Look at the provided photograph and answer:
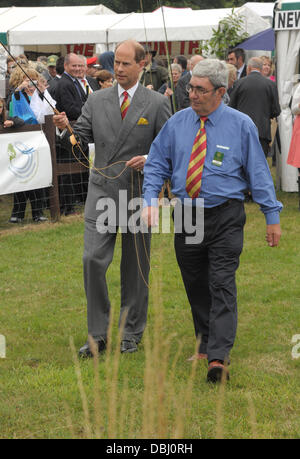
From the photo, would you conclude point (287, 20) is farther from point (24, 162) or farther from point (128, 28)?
point (128, 28)

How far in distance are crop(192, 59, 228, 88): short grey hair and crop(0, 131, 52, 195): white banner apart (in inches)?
223

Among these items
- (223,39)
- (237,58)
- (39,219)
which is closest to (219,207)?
(39,219)

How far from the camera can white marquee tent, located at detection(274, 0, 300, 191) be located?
1307cm

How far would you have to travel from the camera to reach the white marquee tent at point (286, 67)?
13.1 m

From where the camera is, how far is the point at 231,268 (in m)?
5.27

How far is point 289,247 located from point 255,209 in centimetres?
280

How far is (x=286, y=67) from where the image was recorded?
1330cm

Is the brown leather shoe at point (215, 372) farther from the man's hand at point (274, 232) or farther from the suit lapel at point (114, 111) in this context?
the suit lapel at point (114, 111)

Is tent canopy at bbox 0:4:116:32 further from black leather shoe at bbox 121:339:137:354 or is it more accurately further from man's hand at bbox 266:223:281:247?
man's hand at bbox 266:223:281:247

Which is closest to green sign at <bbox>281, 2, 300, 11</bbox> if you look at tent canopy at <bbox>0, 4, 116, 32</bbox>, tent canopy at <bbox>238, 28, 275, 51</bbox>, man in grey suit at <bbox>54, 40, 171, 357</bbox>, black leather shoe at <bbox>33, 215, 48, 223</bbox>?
black leather shoe at <bbox>33, 215, 48, 223</bbox>

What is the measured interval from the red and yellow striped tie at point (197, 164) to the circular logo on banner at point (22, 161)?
18.8ft

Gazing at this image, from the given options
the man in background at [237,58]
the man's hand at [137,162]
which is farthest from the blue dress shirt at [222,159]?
the man in background at [237,58]
